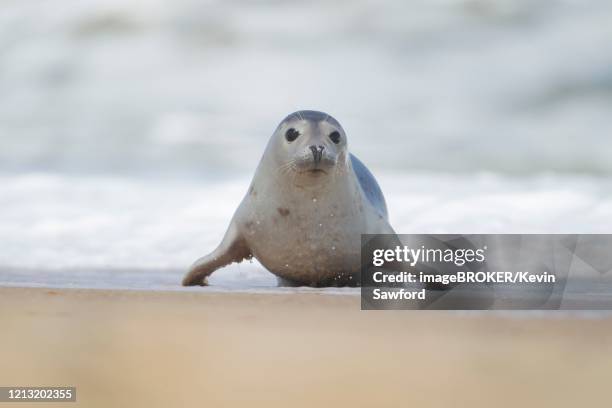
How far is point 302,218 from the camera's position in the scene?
219 inches

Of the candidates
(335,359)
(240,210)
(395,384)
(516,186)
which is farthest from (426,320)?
(516,186)

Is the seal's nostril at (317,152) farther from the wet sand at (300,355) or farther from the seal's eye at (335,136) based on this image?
the wet sand at (300,355)

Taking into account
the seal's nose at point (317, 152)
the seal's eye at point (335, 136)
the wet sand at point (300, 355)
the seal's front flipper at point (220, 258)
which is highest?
the seal's eye at point (335, 136)

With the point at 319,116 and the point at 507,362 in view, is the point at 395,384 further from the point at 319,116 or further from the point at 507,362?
the point at 319,116

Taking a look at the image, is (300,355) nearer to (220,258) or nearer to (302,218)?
(302,218)

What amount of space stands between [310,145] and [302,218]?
46 cm

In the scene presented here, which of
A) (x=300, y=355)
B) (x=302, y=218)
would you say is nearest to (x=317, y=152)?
(x=302, y=218)

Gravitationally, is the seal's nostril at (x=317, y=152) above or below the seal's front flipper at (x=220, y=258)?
above

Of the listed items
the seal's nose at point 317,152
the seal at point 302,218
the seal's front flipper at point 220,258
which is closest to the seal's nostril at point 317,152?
the seal's nose at point 317,152

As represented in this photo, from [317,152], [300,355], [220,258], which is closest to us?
[300,355]

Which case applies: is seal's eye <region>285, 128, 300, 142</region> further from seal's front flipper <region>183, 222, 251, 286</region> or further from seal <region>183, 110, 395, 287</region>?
seal's front flipper <region>183, 222, 251, 286</region>

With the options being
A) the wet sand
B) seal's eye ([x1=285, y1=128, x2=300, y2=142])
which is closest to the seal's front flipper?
seal's eye ([x1=285, y1=128, x2=300, y2=142])

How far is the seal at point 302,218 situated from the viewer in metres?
5.51

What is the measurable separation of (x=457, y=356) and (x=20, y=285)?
2790 millimetres
